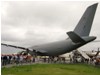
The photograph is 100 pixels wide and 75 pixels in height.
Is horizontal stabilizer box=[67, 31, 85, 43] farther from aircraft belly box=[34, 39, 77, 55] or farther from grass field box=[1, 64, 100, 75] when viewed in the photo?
grass field box=[1, 64, 100, 75]

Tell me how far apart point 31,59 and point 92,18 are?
19291 millimetres

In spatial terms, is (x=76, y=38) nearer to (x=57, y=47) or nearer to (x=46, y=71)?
(x=57, y=47)

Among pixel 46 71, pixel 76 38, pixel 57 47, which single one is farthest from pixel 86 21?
pixel 46 71

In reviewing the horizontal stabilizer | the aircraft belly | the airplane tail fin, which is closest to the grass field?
the horizontal stabilizer

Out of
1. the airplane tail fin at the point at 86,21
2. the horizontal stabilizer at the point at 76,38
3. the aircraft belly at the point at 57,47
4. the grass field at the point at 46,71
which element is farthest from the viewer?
the aircraft belly at the point at 57,47

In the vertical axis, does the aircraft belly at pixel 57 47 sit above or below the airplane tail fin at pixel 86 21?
below

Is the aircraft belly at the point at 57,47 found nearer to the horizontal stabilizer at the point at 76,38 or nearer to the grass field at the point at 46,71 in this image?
the horizontal stabilizer at the point at 76,38

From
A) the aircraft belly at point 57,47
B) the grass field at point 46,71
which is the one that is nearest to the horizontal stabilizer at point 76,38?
the aircraft belly at point 57,47

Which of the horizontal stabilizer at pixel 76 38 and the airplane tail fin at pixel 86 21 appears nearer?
the horizontal stabilizer at pixel 76 38

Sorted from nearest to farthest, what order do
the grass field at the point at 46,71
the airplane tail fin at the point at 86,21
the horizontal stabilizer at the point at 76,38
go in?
1. the grass field at the point at 46,71
2. the horizontal stabilizer at the point at 76,38
3. the airplane tail fin at the point at 86,21

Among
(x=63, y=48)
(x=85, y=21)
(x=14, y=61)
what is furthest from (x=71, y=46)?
(x=14, y=61)

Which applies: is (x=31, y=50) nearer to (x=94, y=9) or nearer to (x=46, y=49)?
(x=46, y=49)

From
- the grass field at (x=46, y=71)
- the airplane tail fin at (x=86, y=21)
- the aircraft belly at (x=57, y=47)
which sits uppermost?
the airplane tail fin at (x=86, y=21)

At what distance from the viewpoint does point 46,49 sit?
4347cm
